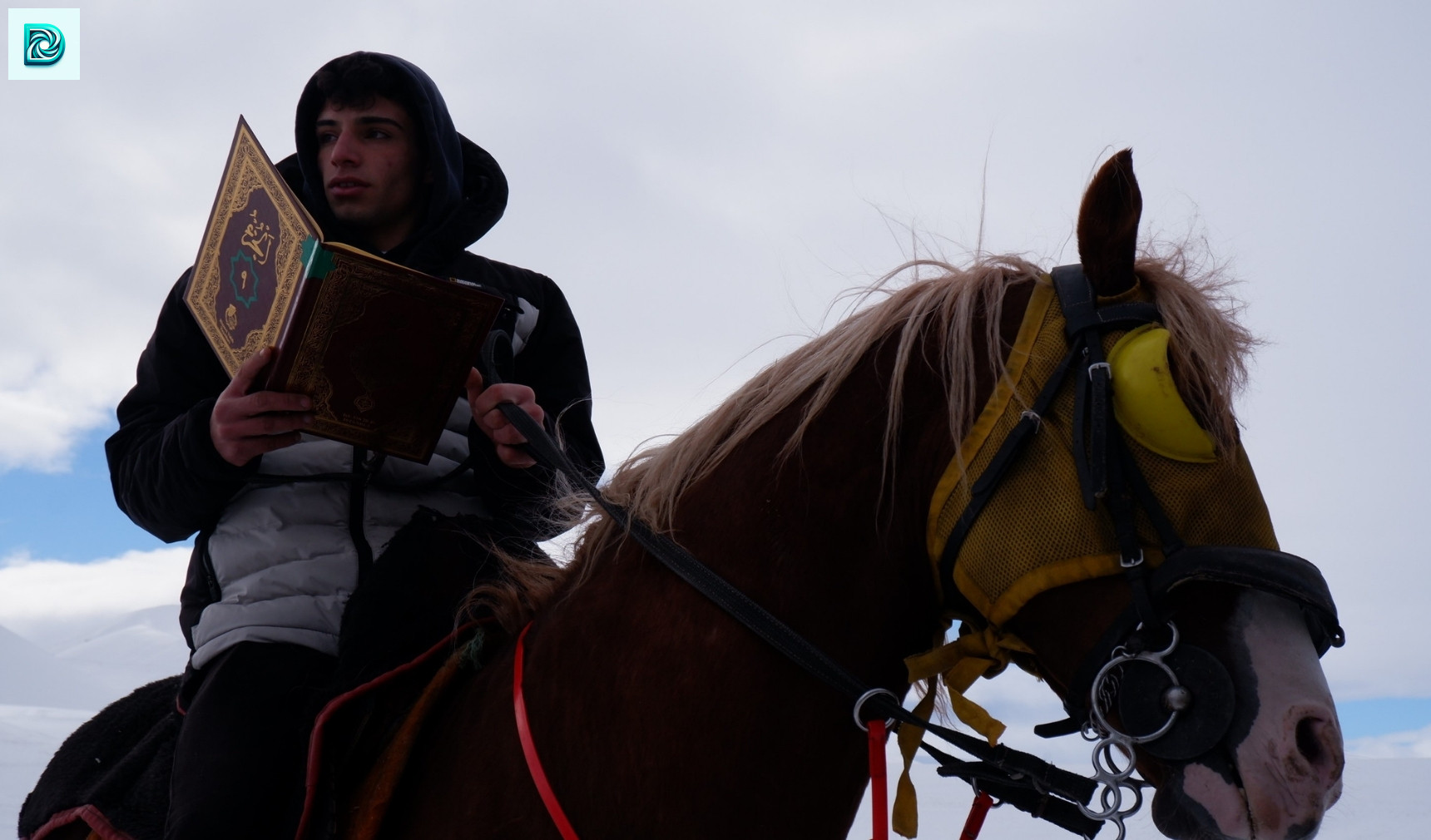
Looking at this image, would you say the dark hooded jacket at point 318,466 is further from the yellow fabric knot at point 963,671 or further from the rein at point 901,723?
the yellow fabric knot at point 963,671

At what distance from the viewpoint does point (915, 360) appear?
1451 mm

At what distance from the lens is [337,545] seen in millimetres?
1889

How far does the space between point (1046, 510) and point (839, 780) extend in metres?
0.44

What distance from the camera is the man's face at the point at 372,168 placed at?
2.18 metres

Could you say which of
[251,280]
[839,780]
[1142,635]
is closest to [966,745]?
[839,780]

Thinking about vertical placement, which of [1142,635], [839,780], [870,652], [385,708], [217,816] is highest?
[1142,635]

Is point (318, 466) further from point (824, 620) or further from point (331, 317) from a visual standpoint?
point (824, 620)

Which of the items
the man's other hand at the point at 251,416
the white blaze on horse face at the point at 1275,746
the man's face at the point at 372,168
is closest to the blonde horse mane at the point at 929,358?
the white blaze on horse face at the point at 1275,746

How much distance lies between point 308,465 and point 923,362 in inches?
46.1

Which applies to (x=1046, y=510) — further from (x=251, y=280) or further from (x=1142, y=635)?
(x=251, y=280)

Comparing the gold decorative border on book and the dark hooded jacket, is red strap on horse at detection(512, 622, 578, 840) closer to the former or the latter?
the dark hooded jacket

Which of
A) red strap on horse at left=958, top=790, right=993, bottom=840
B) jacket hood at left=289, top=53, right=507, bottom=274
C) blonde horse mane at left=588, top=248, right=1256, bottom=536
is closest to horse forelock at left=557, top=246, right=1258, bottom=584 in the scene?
blonde horse mane at left=588, top=248, right=1256, bottom=536

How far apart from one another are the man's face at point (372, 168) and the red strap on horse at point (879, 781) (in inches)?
59.7

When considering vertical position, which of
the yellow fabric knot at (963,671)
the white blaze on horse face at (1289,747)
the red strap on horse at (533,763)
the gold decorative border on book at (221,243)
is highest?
the gold decorative border on book at (221,243)
